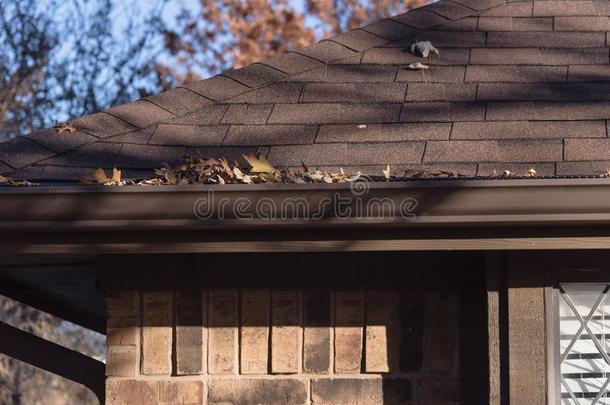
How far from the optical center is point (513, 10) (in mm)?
5387

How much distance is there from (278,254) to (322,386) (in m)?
0.55

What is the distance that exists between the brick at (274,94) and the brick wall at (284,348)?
3.43 feet

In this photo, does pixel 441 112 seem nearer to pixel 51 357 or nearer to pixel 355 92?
pixel 355 92

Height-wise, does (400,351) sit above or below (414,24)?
below

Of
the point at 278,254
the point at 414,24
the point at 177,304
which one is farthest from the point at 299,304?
the point at 414,24

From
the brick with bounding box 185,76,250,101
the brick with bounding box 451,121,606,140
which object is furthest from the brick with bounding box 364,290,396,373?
the brick with bounding box 185,76,250,101

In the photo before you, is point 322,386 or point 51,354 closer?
point 322,386

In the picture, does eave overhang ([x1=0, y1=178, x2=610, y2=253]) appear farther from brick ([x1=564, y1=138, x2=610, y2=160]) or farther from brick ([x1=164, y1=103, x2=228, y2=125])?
brick ([x1=164, y1=103, x2=228, y2=125])

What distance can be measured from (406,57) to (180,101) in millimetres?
1145

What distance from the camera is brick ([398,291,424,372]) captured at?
389cm

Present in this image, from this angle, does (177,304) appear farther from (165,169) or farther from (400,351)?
(400,351)

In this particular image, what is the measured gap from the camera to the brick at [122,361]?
3957 millimetres

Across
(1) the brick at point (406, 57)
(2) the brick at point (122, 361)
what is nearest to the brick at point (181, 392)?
(2) the brick at point (122, 361)

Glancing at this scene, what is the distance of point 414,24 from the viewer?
535 centimetres
